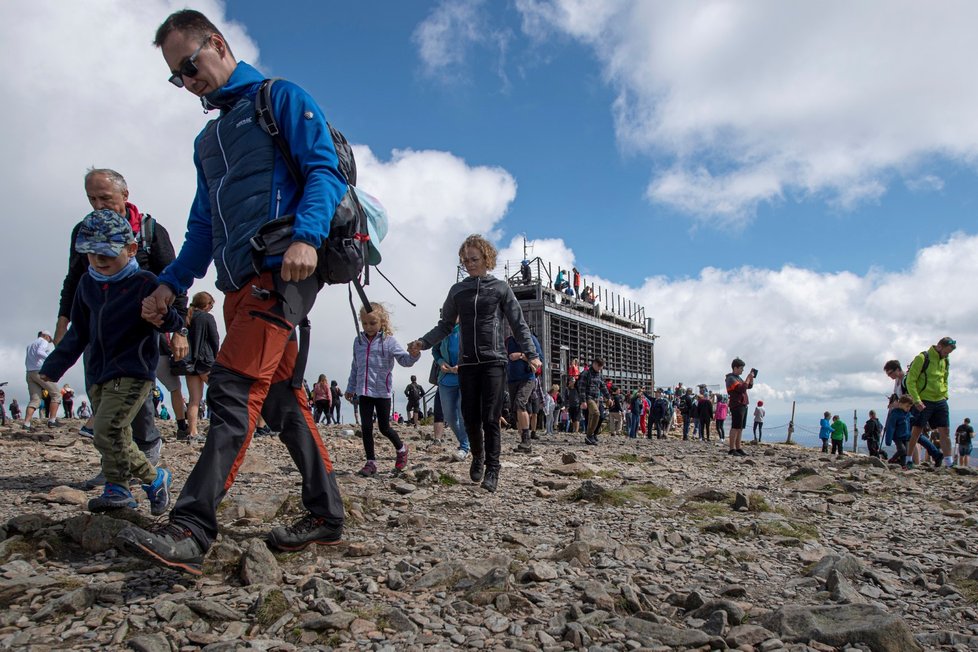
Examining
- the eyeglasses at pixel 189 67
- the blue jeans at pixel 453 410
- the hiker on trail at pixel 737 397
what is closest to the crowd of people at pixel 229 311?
the eyeglasses at pixel 189 67

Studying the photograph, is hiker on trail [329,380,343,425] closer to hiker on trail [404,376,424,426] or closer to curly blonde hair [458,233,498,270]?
hiker on trail [404,376,424,426]

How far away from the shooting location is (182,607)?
2352 mm

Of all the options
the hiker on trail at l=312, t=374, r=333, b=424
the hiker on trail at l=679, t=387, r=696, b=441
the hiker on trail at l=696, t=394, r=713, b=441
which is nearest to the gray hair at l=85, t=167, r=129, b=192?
the hiker on trail at l=312, t=374, r=333, b=424

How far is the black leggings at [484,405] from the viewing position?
5.72 m

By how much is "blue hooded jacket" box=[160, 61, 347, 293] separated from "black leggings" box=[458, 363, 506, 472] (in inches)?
121

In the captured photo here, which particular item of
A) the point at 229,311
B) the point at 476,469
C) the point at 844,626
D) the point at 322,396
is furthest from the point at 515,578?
the point at 322,396

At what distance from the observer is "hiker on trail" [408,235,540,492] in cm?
575

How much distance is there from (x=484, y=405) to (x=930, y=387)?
25.8 feet

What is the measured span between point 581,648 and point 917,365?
979 centimetres

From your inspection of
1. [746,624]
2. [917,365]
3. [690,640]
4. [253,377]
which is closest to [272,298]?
[253,377]

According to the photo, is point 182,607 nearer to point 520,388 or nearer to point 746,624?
point 746,624

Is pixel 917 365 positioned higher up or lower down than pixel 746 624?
higher up

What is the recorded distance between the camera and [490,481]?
5.62 metres

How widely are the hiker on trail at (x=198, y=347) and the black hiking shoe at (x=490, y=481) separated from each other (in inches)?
185
